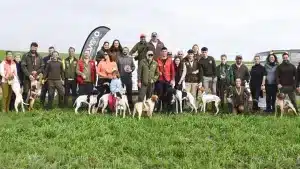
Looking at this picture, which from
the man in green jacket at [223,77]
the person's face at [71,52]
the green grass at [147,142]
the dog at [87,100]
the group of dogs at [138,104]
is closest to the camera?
the green grass at [147,142]

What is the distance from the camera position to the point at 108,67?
1352cm

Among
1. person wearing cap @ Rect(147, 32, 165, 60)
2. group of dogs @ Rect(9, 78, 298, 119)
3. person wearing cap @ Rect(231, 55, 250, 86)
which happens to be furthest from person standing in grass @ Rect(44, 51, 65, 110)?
person wearing cap @ Rect(231, 55, 250, 86)

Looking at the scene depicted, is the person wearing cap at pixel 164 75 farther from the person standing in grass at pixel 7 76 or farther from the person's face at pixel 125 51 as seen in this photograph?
the person standing in grass at pixel 7 76

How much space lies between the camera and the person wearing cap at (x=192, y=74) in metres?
14.2

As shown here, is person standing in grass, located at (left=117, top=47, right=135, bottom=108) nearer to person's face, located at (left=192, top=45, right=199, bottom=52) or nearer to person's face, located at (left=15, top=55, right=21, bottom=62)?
person's face, located at (left=192, top=45, right=199, bottom=52)

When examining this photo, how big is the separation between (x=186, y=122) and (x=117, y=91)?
2.39 metres

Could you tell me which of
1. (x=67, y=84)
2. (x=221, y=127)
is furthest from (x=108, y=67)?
(x=221, y=127)

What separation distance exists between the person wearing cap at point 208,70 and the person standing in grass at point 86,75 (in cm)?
346

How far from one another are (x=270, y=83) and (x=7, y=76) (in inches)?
322

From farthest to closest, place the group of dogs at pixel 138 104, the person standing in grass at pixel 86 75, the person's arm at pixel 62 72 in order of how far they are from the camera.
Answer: the person's arm at pixel 62 72 → the person standing in grass at pixel 86 75 → the group of dogs at pixel 138 104

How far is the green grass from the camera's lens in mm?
9008

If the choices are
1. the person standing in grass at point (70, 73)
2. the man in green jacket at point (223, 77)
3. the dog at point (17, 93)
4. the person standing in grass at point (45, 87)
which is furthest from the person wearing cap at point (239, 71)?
the dog at point (17, 93)

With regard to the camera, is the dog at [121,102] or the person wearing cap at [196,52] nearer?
the dog at [121,102]

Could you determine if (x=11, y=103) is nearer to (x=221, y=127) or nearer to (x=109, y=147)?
(x=109, y=147)
